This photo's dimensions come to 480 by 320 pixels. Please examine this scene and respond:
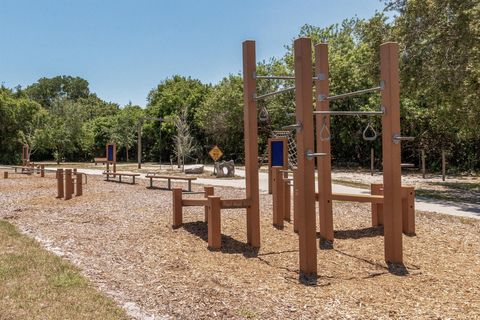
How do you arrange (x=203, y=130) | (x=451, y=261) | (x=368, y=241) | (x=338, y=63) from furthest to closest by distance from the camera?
(x=203, y=130) → (x=338, y=63) → (x=368, y=241) → (x=451, y=261)

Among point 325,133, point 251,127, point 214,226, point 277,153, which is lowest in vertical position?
point 214,226

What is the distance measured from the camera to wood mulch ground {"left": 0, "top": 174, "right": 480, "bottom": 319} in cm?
382

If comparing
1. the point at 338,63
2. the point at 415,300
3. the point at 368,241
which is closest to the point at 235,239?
the point at 368,241

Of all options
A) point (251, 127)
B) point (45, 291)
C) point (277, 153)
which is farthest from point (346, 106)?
point (45, 291)

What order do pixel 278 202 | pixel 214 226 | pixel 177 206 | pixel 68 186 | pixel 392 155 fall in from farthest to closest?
pixel 68 186
pixel 278 202
pixel 177 206
pixel 214 226
pixel 392 155

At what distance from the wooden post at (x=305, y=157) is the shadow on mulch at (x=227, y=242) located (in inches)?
39.1

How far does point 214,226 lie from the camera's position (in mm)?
5766

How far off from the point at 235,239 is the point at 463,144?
73.0 ft

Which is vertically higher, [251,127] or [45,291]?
[251,127]

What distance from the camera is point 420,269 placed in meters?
5.04

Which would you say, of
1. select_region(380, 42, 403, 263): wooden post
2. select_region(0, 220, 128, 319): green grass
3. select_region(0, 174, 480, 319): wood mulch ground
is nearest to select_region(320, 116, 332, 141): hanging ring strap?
select_region(380, 42, 403, 263): wooden post

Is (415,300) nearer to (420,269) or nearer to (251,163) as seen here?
(420,269)

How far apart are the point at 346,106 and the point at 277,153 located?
74.5 feet

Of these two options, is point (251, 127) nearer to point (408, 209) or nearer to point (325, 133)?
point (325, 133)
